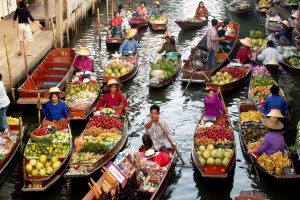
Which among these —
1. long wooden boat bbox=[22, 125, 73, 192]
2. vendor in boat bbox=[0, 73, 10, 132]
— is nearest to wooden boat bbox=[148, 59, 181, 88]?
vendor in boat bbox=[0, 73, 10, 132]

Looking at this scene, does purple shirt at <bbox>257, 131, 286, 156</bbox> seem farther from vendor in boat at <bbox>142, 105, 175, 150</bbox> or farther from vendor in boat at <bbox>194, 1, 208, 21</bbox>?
vendor in boat at <bbox>194, 1, 208, 21</bbox>

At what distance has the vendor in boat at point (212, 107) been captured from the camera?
14.0 m

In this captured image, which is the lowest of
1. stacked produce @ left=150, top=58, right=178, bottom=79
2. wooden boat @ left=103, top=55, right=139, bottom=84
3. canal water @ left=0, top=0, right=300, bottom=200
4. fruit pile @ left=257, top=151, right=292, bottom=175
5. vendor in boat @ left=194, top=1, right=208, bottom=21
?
canal water @ left=0, top=0, right=300, bottom=200

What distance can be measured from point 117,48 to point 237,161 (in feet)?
37.6

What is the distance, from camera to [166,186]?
11945 mm

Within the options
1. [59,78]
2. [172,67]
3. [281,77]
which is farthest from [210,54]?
[59,78]

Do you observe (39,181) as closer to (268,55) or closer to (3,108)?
(3,108)

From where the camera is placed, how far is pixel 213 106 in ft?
46.1

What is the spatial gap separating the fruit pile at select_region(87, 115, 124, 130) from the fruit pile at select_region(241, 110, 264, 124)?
133 inches

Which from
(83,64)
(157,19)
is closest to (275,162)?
(83,64)

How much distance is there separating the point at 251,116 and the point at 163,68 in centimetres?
495

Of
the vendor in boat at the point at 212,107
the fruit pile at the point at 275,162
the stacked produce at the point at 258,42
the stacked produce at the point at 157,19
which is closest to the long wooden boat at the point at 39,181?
the vendor in boat at the point at 212,107

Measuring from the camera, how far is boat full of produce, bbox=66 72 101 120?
49.5 feet

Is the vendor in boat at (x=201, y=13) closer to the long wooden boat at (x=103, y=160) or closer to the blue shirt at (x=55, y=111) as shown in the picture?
the long wooden boat at (x=103, y=160)
